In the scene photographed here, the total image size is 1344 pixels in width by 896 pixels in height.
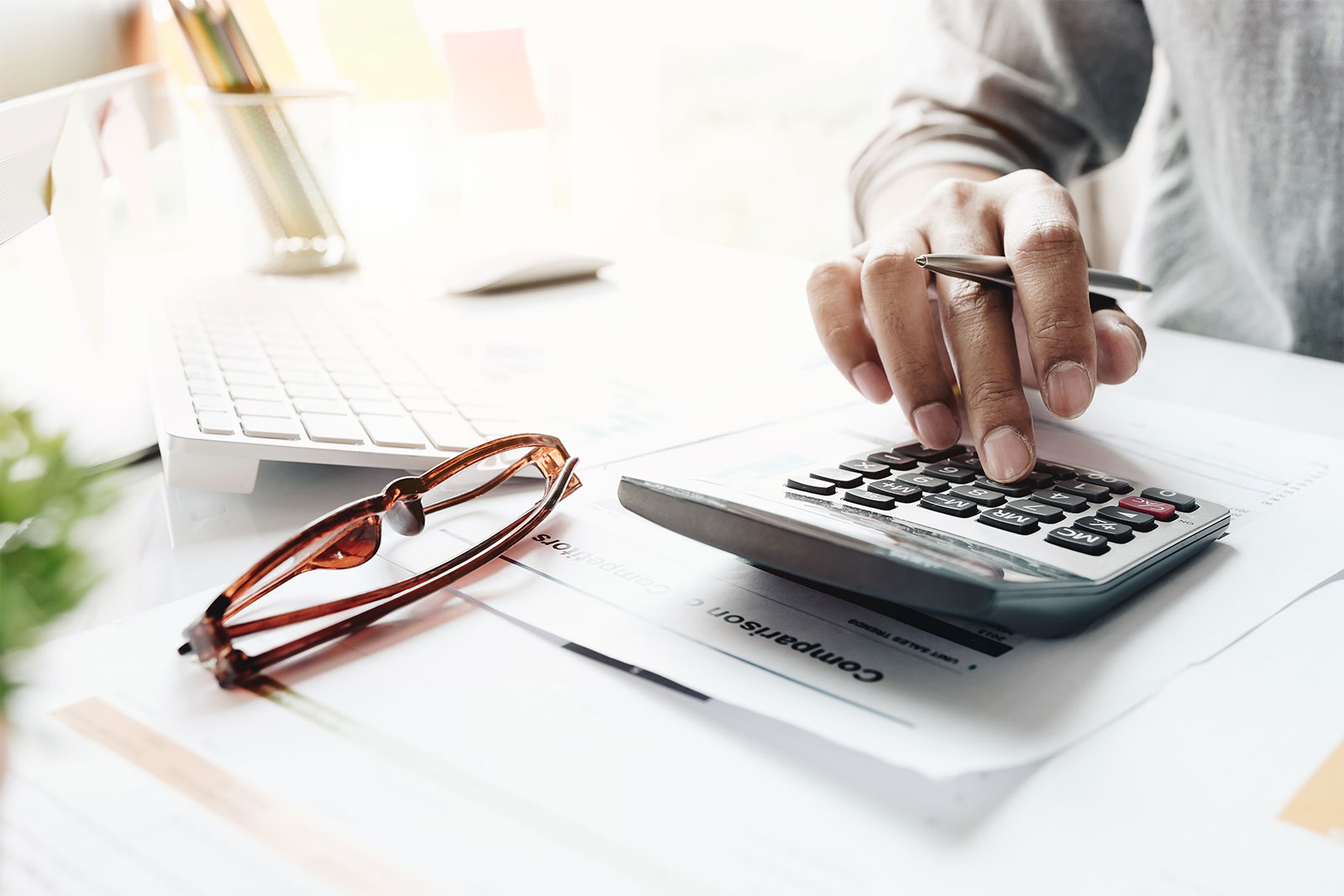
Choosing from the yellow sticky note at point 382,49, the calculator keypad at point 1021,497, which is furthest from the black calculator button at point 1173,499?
the yellow sticky note at point 382,49

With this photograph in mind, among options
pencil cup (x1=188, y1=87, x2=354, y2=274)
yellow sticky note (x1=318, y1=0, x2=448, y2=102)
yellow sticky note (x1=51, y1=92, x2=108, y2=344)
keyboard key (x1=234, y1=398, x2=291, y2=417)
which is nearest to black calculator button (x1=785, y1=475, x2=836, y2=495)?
keyboard key (x1=234, y1=398, x2=291, y2=417)

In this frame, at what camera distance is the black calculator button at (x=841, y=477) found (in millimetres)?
350

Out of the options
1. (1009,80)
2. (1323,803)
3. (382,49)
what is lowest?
(1323,803)

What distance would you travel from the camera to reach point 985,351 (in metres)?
0.41

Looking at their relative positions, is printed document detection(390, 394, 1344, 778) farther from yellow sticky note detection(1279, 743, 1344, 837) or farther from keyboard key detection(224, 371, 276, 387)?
keyboard key detection(224, 371, 276, 387)

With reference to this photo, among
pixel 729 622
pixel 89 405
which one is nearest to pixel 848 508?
pixel 729 622

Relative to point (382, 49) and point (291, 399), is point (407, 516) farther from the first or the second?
point (382, 49)

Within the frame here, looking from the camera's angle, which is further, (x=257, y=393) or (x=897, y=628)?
(x=257, y=393)

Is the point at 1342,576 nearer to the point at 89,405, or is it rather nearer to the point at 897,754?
the point at 897,754

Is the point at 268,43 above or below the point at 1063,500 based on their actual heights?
above

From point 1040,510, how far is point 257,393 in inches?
12.9

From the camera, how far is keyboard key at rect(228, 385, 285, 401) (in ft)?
1.42

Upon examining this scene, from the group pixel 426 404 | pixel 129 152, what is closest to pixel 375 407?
pixel 426 404

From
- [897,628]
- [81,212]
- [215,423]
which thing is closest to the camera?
[897,628]
